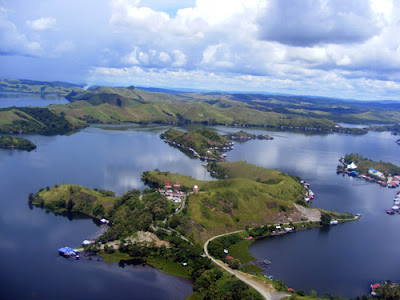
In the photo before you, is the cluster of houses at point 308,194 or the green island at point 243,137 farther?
the green island at point 243,137

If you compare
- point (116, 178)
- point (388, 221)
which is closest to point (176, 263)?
point (116, 178)

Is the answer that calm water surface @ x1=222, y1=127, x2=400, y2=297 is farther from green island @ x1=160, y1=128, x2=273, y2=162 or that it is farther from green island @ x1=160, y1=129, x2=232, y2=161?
green island @ x1=160, y1=129, x2=232, y2=161

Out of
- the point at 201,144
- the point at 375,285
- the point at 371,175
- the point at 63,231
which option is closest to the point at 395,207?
the point at 371,175

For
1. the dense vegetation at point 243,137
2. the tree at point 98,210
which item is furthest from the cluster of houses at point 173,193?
the dense vegetation at point 243,137

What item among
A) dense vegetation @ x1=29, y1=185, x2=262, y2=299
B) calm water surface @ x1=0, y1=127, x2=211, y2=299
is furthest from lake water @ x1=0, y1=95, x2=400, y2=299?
dense vegetation @ x1=29, y1=185, x2=262, y2=299

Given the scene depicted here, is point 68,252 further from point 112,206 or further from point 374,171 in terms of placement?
point 374,171

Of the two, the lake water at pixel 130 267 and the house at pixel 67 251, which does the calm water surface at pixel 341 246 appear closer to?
the lake water at pixel 130 267

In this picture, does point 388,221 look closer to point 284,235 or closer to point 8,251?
point 284,235
